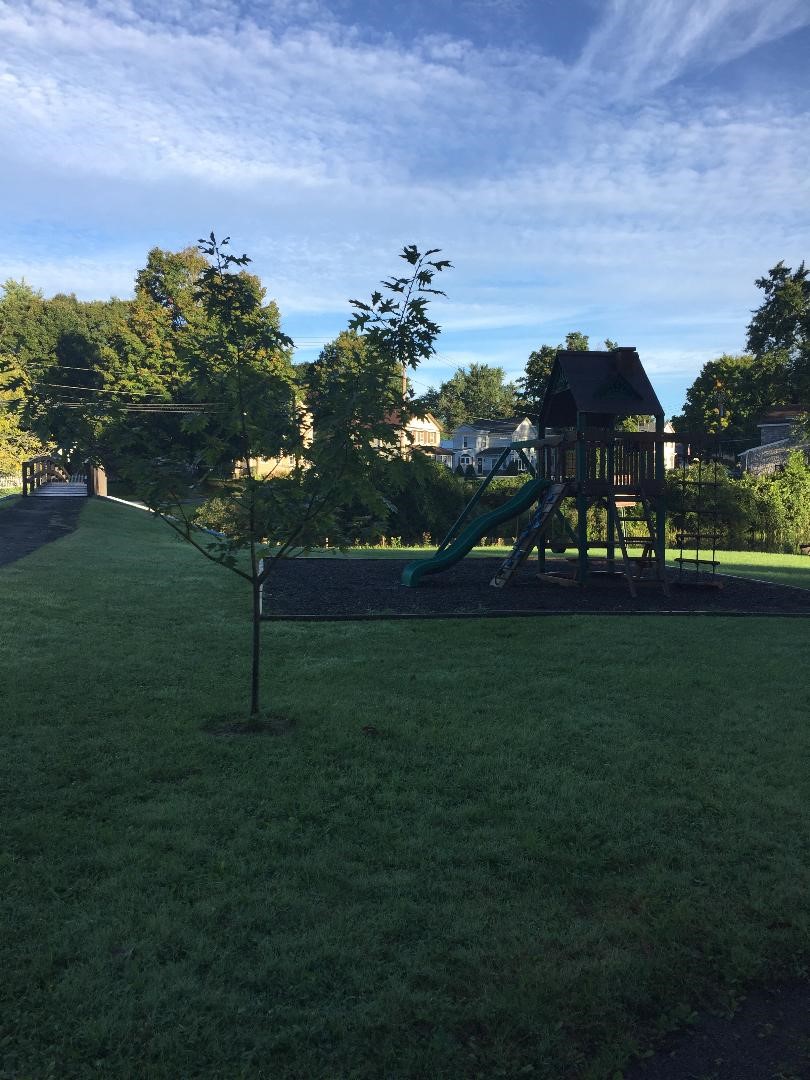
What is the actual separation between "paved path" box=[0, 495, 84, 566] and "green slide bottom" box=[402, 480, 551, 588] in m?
8.35

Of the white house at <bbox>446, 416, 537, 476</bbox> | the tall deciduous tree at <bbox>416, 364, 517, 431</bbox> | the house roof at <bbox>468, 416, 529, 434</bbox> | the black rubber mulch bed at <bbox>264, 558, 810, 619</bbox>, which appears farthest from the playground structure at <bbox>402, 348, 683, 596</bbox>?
the tall deciduous tree at <bbox>416, 364, 517, 431</bbox>

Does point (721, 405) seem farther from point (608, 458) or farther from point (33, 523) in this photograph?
point (33, 523)

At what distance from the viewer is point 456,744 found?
19.7 feet

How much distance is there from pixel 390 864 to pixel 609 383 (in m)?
13.4

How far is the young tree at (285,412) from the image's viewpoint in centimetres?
595

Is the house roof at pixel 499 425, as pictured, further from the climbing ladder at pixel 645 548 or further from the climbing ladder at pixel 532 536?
the climbing ladder at pixel 532 536

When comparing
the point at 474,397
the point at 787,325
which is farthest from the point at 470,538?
the point at 474,397

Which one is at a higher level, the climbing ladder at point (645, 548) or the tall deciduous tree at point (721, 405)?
the tall deciduous tree at point (721, 405)

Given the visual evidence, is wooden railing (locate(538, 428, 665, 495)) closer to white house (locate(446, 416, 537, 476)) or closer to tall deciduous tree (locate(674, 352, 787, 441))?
tall deciduous tree (locate(674, 352, 787, 441))

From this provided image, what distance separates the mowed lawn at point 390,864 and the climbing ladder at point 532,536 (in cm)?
691

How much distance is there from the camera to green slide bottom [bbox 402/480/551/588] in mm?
15430

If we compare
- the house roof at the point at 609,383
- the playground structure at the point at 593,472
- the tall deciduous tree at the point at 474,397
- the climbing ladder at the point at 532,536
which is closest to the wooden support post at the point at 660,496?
the playground structure at the point at 593,472

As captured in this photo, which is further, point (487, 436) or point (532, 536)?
point (487, 436)

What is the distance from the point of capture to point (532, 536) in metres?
15.6
